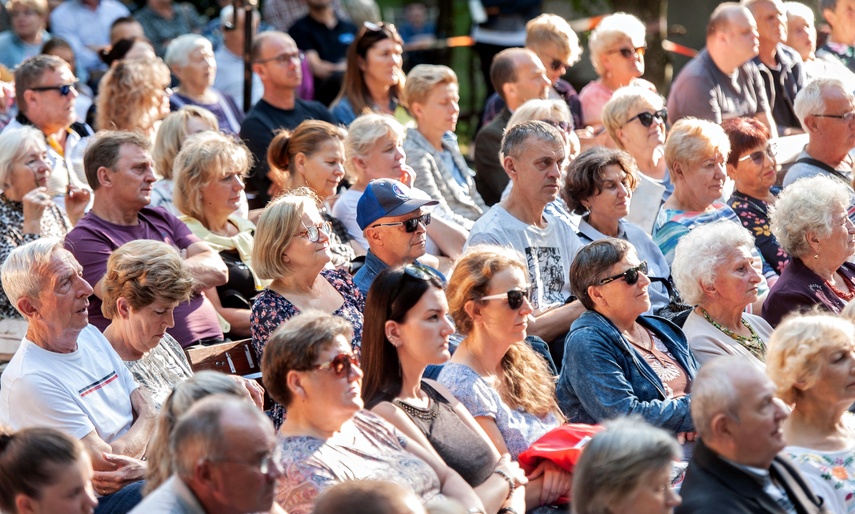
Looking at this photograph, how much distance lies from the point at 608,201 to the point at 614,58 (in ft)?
9.04

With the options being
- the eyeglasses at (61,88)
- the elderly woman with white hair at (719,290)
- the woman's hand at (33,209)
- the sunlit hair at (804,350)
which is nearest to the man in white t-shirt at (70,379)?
the woman's hand at (33,209)

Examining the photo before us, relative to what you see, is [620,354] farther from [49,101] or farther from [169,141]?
[49,101]

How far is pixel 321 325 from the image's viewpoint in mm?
3713

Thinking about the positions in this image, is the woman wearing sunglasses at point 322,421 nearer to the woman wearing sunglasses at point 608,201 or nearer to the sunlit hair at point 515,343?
the sunlit hair at point 515,343

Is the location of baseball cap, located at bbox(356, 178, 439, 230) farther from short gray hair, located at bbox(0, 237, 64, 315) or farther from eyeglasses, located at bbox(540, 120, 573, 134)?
eyeglasses, located at bbox(540, 120, 573, 134)

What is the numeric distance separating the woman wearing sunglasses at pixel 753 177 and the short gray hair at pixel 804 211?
642 mm

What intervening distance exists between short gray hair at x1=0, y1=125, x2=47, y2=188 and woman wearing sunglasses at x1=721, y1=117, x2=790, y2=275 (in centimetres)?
376

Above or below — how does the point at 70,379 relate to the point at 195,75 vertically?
above

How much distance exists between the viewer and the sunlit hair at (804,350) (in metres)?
4.03

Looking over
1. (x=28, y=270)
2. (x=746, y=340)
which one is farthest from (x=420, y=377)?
(x=746, y=340)

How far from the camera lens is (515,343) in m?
4.64

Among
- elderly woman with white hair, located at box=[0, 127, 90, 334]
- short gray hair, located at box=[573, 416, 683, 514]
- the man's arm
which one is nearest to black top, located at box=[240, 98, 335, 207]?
elderly woman with white hair, located at box=[0, 127, 90, 334]

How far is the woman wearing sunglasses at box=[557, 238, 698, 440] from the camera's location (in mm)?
4496

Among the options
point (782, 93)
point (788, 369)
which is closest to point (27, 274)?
point (788, 369)
